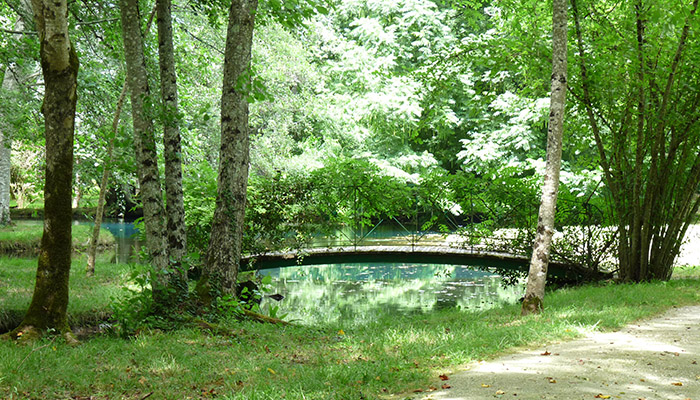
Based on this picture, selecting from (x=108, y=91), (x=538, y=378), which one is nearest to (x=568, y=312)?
(x=538, y=378)

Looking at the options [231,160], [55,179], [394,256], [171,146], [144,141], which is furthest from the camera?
[394,256]

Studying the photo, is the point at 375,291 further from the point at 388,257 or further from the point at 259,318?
the point at 259,318

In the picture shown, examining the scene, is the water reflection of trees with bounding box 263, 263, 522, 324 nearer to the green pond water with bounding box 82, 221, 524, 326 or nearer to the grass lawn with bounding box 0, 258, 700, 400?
the green pond water with bounding box 82, 221, 524, 326

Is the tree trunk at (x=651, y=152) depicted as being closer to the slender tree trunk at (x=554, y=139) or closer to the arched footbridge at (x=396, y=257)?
the arched footbridge at (x=396, y=257)

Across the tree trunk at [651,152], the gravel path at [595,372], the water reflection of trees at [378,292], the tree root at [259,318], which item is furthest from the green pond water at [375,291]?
the gravel path at [595,372]

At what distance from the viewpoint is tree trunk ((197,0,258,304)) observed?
6887 mm

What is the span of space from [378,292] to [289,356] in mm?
8758

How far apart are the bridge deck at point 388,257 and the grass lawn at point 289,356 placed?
3.83 meters

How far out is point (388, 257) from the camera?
12.0 m

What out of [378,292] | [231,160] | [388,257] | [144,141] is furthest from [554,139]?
[378,292]

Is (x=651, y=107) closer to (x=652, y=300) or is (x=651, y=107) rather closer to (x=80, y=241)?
(x=652, y=300)

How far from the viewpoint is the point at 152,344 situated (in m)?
5.30

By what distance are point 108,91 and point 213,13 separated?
13.2ft

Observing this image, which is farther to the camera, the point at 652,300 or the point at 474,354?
the point at 652,300
